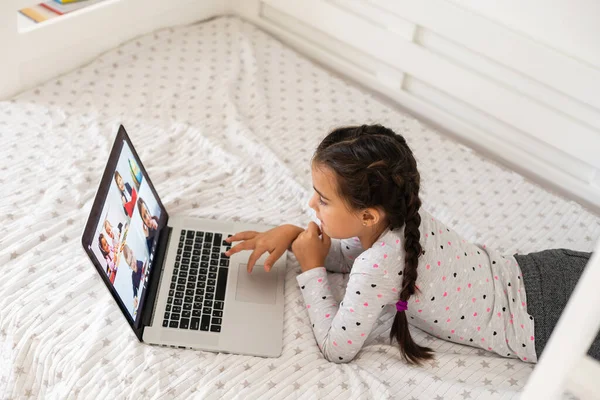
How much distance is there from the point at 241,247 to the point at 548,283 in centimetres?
60

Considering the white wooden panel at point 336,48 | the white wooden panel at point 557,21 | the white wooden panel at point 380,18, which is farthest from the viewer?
the white wooden panel at point 336,48

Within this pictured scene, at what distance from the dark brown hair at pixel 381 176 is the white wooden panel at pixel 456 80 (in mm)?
689

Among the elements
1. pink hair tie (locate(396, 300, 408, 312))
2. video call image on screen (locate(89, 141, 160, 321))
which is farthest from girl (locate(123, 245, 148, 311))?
pink hair tie (locate(396, 300, 408, 312))

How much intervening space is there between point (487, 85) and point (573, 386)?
1.20 meters

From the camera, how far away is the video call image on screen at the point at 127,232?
1104mm

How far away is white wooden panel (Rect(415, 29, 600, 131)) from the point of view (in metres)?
1.63

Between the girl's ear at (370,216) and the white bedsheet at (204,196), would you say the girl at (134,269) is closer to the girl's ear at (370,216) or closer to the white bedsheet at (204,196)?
the white bedsheet at (204,196)

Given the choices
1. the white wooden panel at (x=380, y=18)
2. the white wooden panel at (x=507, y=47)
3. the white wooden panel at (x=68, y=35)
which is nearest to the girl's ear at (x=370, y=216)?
the white wooden panel at (x=507, y=47)

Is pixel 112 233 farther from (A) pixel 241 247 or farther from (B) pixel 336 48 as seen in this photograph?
(B) pixel 336 48

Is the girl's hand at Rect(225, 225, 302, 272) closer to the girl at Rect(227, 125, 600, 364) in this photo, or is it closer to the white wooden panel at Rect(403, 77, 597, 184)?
the girl at Rect(227, 125, 600, 364)

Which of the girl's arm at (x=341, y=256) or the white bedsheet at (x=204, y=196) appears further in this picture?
the girl's arm at (x=341, y=256)

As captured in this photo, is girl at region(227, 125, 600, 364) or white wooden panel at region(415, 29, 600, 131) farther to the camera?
white wooden panel at region(415, 29, 600, 131)

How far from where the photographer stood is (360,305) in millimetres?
1159

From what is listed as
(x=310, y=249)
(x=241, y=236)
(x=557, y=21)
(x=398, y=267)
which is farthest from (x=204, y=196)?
(x=557, y=21)
